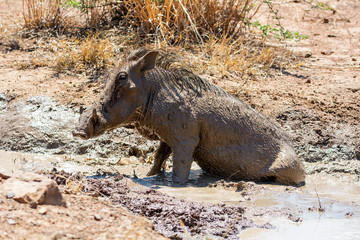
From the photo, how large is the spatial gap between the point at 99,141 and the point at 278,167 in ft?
8.16

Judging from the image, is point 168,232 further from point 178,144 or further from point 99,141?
point 99,141

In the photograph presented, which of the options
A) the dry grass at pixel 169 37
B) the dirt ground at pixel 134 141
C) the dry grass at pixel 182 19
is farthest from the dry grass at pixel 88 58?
the dry grass at pixel 182 19

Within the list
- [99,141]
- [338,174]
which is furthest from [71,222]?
[338,174]

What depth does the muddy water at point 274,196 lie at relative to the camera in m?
4.80

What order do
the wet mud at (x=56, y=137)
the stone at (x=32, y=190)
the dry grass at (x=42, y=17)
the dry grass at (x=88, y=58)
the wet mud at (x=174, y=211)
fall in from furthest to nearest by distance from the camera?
the dry grass at (x=42, y=17) → the dry grass at (x=88, y=58) → the wet mud at (x=56, y=137) → the wet mud at (x=174, y=211) → the stone at (x=32, y=190)

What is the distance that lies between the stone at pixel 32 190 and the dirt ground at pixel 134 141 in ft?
0.25

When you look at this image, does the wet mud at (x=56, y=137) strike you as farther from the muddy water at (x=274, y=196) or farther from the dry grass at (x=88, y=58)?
the dry grass at (x=88, y=58)

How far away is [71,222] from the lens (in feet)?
13.2

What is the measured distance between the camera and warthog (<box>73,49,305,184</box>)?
6.03m

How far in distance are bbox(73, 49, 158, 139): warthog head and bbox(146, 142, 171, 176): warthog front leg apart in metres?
0.63

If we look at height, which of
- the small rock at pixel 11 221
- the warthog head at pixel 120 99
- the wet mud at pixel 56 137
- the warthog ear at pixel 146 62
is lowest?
the wet mud at pixel 56 137

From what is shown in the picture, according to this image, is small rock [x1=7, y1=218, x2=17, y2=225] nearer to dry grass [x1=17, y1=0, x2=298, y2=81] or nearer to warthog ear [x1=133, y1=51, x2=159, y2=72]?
warthog ear [x1=133, y1=51, x2=159, y2=72]

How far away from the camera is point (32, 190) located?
4.21 meters

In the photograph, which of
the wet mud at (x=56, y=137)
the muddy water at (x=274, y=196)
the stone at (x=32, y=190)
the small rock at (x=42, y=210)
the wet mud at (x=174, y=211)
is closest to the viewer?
the small rock at (x=42, y=210)
